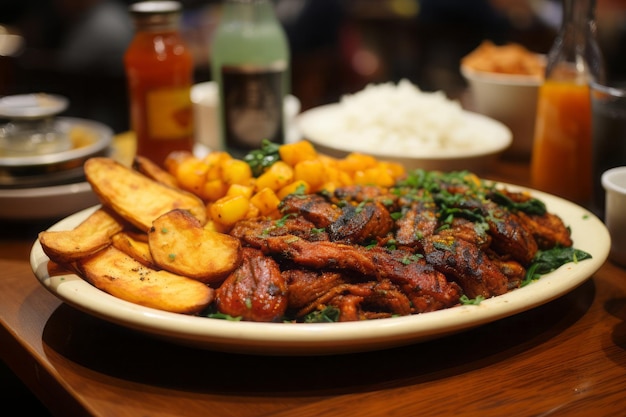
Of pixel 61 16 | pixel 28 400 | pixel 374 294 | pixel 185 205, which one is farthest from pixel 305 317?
pixel 61 16

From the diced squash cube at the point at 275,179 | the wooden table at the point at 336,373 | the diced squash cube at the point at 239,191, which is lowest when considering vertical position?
the wooden table at the point at 336,373

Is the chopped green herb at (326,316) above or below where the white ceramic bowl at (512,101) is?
below

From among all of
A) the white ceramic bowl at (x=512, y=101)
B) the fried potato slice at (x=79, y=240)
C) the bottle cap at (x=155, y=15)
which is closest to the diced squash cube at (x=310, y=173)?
the fried potato slice at (x=79, y=240)

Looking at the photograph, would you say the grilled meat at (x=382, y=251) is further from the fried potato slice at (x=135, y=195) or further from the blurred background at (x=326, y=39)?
the blurred background at (x=326, y=39)

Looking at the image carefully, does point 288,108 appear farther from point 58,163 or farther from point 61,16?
point 61,16

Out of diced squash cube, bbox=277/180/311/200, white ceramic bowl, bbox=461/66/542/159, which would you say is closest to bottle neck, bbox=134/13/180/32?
diced squash cube, bbox=277/180/311/200

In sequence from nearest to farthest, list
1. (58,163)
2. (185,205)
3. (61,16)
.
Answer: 1. (185,205)
2. (58,163)
3. (61,16)
